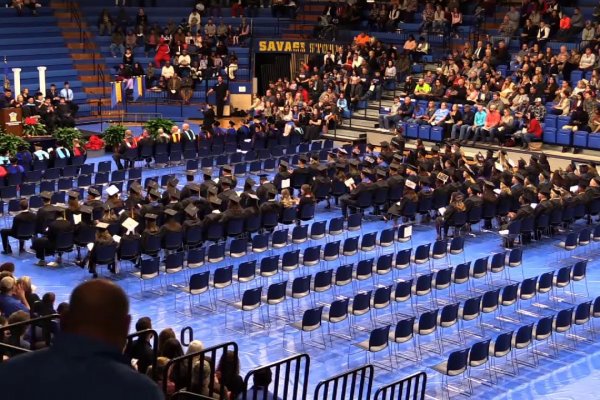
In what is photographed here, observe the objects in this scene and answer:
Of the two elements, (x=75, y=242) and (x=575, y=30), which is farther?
(x=575, y=30)

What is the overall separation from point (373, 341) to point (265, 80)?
25.9m

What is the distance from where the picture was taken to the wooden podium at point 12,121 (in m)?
27.8

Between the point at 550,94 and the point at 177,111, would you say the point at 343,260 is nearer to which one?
the point at 550,94

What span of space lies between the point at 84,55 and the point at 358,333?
24.1m

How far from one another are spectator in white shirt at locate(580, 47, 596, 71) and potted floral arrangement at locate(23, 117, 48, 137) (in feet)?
53.3

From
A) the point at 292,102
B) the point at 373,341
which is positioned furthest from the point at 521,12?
the point at 373,341

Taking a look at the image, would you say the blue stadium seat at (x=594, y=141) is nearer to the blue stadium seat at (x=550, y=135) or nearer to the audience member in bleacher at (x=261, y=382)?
the blue stadium seat at (x=550, y=135)

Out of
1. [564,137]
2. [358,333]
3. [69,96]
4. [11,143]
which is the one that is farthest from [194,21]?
[358,333]

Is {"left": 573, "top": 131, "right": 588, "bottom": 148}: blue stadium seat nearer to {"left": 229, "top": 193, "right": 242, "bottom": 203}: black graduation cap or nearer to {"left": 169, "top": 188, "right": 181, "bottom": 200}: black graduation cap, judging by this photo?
{"left": 229, "top": 193, "right": 242, "bottom": 203}: black graduation cap

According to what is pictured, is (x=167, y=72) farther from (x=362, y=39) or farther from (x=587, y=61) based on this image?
(x=587, y=61)

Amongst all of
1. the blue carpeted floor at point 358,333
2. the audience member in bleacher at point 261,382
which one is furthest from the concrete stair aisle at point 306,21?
the audience member in bleacher at point 261,382

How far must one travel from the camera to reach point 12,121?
27828 mm

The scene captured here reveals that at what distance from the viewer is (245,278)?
16.3m

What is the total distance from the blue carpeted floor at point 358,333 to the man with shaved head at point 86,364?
10.8 m
